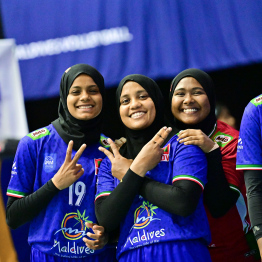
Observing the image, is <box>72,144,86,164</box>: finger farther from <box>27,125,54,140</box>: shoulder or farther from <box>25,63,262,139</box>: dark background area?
<box>25,63,262,139</box>: dark background area

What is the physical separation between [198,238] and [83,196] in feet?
2.45

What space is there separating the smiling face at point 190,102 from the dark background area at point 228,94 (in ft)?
9.08

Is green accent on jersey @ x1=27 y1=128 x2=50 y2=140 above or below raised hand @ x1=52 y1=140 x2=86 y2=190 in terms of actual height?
above

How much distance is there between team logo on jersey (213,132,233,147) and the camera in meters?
2.68

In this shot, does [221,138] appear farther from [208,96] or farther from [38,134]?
[38,134]

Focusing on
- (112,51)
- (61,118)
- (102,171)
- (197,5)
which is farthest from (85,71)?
(197,5)

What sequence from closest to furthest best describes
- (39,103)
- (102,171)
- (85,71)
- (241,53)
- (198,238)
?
(198,238) → (102,171) → (85,71) → (241,53) → (39,103)

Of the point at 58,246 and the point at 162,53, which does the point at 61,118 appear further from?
the point at 162,53

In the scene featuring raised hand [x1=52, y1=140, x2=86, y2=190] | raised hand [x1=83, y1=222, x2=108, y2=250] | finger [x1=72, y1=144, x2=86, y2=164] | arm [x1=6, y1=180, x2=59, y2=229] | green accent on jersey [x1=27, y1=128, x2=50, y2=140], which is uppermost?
green accent on jersey [x1=27, y1=128, x2=50, y2=140]

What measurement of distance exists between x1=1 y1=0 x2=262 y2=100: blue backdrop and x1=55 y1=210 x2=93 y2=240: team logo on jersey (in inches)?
105

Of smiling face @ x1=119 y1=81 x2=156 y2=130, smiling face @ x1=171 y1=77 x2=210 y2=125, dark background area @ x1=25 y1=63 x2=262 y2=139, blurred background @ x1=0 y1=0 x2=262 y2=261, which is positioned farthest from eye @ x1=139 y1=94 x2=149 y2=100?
dark background area @ x1=25 y1=63 x2=262 y2=139

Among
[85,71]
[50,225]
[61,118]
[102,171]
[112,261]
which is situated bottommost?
[112,261]

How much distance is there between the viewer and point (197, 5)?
5148 mm

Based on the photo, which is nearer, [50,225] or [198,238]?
[198,238]
